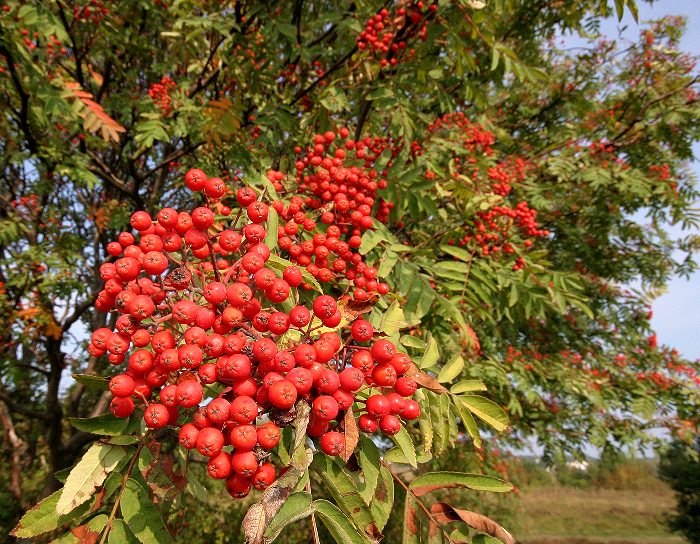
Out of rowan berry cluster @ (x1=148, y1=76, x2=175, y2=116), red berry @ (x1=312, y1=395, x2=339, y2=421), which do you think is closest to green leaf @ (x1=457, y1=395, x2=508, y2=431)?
red berry @ (x1=312, y1=395, x2=339, y2=421)

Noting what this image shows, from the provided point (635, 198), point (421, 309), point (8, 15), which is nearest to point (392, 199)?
point (421, 309)

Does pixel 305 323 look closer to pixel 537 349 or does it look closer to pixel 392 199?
pixel 392 199

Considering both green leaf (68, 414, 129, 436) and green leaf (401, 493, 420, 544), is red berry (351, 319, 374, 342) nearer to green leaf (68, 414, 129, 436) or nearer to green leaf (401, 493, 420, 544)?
green leaf (401, 493, 420, 544)

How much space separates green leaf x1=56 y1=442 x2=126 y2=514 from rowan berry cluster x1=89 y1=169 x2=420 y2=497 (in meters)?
0.21

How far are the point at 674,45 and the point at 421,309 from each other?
378 inches

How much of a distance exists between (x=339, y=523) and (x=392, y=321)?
0.96m

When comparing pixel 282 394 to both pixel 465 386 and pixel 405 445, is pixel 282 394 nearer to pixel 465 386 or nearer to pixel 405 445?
pixel 405 445

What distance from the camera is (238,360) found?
56.0 inches

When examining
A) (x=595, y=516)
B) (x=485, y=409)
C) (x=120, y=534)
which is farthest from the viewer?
(x=595, y=516)

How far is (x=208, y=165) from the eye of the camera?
5180 millimetres

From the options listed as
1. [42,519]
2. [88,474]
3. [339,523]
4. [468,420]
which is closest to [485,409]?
[468,420]

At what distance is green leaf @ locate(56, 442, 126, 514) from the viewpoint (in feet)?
4.78

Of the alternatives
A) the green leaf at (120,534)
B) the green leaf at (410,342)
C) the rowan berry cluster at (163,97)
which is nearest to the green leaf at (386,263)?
the green leaf at (410,342)

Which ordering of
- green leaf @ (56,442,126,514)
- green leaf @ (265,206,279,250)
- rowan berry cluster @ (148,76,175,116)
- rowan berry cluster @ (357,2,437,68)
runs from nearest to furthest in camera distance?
green leaf @ (56,442,126,514) → green leaf @ (265,206,279,250) → rowan berry cluster @ (357,2,437,68) → rowan berry cluster @ (148,76,175,116)
